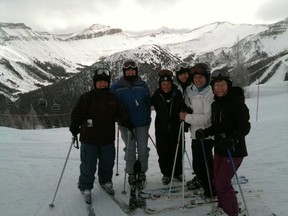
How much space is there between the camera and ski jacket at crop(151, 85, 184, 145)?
18.4ft

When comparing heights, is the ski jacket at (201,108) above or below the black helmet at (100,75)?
below

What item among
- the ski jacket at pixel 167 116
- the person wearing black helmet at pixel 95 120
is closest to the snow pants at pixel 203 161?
the ski jacket at pixel 167 116

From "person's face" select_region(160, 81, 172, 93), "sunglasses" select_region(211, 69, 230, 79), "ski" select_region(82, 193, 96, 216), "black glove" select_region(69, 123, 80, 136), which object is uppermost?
"sunglasses" select_region(211, 69, 230, 79)

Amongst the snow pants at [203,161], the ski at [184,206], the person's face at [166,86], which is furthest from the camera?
the person's face at [166,86]

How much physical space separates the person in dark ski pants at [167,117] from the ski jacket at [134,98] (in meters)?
0.22

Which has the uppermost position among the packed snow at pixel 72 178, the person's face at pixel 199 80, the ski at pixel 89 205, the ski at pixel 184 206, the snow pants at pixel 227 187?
the person's face at pixel 199 80

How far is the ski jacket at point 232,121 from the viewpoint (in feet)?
13.5

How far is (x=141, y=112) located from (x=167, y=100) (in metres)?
0.51

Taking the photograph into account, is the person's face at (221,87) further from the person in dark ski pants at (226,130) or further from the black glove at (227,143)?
the black glove at (227,143)

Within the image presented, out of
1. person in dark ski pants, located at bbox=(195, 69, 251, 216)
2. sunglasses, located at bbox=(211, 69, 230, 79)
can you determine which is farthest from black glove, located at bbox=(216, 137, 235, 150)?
sunglasses, located at bbox=(211, 69, 230, 79)

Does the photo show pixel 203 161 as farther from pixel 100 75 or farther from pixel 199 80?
pixel 100 75

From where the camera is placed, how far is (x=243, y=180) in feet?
20.4

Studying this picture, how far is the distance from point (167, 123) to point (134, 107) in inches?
25.3

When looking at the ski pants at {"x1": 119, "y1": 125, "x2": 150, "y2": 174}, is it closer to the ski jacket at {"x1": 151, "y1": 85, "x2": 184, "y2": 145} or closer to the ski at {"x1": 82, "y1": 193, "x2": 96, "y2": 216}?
the ski jacket at {"x1": 151, "y1": 85, "x2": 184, "y2": 145}
